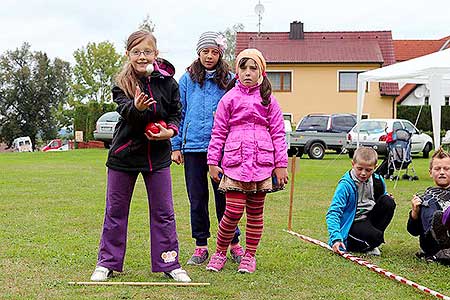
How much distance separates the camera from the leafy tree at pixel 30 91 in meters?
63.3

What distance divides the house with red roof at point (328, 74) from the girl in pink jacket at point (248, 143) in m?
34.4

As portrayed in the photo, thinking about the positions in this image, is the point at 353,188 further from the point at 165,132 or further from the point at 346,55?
the point at 346,55

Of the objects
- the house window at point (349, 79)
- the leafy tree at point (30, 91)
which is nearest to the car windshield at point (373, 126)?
the house window at point (349, 79)

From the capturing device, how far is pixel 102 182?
14102 millimetres

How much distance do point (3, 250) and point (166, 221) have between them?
1.78 m

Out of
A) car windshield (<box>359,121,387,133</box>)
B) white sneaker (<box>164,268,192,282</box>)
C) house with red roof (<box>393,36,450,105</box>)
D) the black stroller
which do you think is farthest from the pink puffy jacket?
house with red roof (<box>393,36,450,105</box>)

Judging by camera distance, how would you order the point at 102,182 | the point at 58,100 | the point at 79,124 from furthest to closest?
the point at 58,100
the point at 79,124
the point at 102,182

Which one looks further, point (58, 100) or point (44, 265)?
point (58, 100)

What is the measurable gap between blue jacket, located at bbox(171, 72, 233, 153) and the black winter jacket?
1.56ft

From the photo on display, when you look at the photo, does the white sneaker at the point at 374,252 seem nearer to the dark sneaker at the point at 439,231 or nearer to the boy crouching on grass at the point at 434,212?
the boy crouching on grass at the point at 434,212

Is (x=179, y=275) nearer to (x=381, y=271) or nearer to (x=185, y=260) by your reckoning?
(x=185, y=260)

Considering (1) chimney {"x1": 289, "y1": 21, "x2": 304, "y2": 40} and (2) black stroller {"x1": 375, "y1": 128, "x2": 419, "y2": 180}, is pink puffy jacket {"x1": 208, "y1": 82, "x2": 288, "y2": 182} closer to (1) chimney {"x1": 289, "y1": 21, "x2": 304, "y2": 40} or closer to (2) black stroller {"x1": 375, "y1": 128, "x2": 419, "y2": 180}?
(2) black stroller {"x1": 375, "y1": 128, "x2": 419, "y2": 180}

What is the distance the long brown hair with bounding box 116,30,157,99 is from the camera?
5.03m

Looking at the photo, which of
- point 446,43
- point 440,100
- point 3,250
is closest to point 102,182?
point 440,100
